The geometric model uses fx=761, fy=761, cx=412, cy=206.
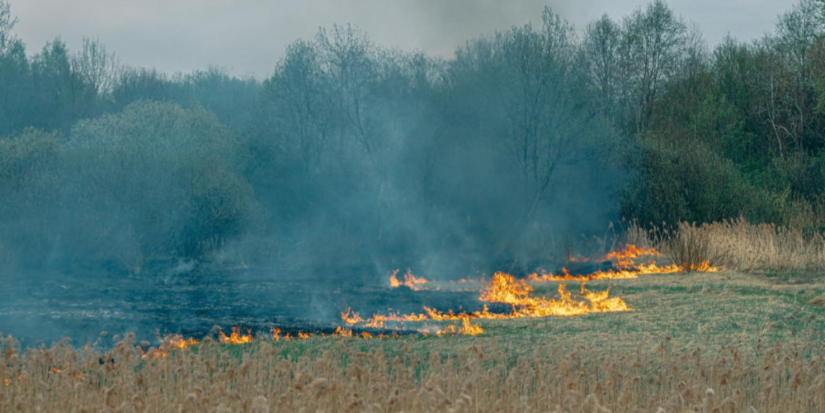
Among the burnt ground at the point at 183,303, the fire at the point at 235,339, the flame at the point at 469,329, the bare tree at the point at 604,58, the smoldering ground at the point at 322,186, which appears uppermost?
the bare tree at the point at 604,58

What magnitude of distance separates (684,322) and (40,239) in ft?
70.9

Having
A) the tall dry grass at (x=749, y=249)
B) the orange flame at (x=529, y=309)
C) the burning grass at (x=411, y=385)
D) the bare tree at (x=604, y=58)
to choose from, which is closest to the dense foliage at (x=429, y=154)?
the bare tree at (x=604, y=58)

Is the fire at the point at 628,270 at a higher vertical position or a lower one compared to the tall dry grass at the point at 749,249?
lower

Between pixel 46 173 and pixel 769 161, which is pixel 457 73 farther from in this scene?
pixel 46 173

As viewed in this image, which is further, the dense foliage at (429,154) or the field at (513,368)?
the dense foliage at (429,154)

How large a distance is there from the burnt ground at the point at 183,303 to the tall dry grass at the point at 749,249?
261 inches

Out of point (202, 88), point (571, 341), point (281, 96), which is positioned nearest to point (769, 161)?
point (281, 96)

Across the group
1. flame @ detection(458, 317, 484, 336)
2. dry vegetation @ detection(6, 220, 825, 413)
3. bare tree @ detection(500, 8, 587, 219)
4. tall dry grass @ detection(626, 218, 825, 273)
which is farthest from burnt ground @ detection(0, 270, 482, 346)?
bare tree @ detection(500, 8, 587, 219)

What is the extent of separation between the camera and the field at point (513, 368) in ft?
22.5

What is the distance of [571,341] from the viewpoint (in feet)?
37.5

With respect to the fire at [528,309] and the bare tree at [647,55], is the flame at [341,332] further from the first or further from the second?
the bare tree at [647,55]

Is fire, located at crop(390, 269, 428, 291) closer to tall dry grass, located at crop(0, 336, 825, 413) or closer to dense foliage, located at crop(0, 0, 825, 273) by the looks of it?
dense foliage, located at crop(0, 0, 825, 273)

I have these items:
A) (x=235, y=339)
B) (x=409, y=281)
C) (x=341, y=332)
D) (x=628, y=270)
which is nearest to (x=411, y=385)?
(x=235, y=339)

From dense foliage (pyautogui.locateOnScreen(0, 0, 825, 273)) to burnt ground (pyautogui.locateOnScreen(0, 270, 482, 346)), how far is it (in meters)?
3.62
